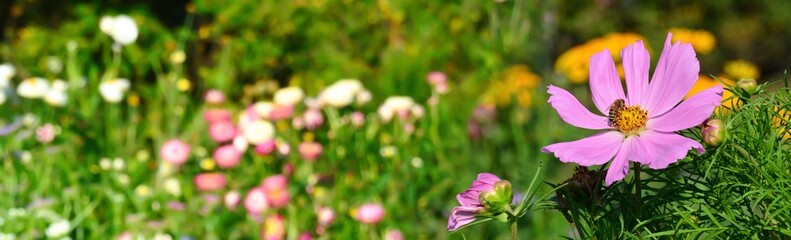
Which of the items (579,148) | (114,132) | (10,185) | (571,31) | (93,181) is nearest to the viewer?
(579,148)

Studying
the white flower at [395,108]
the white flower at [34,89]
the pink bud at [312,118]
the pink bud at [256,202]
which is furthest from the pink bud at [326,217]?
the white flower at [34,89]

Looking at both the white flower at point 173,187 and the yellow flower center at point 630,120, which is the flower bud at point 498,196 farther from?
the white flower at point 173,187

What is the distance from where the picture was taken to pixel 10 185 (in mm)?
2850

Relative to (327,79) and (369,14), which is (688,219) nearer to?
(327,79)

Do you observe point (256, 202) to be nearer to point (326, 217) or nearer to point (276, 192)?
point (276, 192)

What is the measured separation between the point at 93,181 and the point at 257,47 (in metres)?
1.24

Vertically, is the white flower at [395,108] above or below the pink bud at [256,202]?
above

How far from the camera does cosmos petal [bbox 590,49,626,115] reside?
905mm

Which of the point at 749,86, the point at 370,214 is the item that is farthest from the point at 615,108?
the point at 370,214

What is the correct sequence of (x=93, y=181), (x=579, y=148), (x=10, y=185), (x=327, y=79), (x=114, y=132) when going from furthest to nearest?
(x=327, y=79)
(x=114, y=132)
(x=93, y=181)
(x=10, y=185)
(x=579, y=148)

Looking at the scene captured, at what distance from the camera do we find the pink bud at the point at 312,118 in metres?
3.10

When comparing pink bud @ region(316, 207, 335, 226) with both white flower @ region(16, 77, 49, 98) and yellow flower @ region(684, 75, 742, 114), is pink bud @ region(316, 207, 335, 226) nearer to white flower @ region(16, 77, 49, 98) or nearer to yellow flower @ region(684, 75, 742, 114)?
yellow flower @ region(684, 75, 742, 114)


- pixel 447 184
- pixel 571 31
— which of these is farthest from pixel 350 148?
pixel 571 31

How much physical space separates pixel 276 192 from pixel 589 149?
6.08 ft
